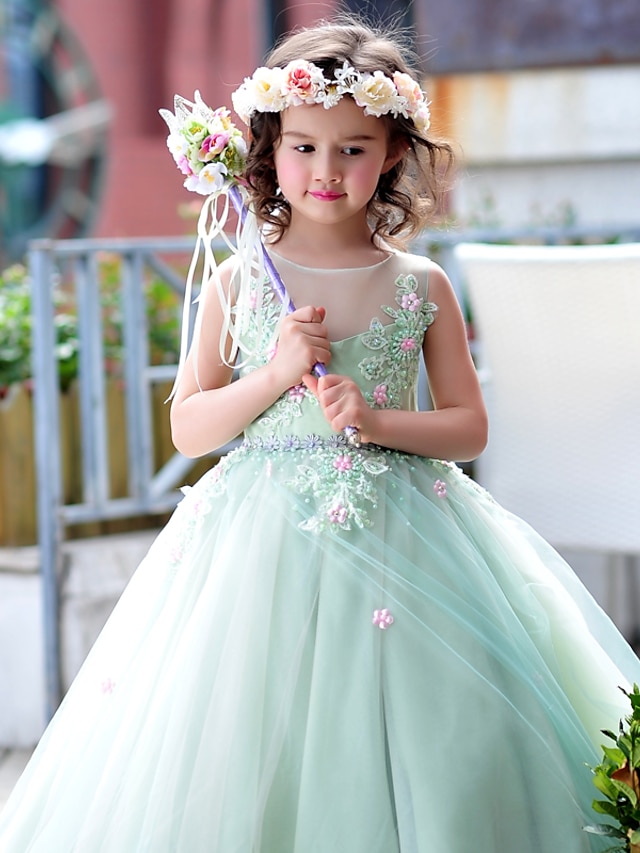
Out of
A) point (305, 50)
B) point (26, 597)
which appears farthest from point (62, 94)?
point (305, 50)

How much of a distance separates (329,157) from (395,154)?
0.62ft

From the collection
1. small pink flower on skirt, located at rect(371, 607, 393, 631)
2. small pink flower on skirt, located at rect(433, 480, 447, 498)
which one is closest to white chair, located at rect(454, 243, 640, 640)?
small pink flower on skirt, located at rect(433, 480, 447, 498)

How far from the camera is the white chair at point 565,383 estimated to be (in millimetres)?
3098

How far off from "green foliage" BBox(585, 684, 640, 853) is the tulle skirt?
105mm

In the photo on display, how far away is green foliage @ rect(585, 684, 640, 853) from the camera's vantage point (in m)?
1.73

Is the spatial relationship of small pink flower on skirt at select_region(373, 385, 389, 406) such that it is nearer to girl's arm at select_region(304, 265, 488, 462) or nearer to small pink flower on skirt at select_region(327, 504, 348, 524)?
girl's arm at select_region(304, 265, 488, 462)

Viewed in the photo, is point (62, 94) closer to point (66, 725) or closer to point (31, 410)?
point (31, 410)

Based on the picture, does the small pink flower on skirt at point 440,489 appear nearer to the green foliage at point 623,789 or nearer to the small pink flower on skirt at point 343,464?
the small pink flower on skirt at point 343,464

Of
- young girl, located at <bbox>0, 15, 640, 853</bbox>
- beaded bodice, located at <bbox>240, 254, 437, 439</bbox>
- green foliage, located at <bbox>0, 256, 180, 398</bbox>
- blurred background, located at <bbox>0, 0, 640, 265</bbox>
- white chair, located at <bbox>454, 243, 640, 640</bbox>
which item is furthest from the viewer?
blurred background, located at <bbox>0, 0, 640, 265</bbox>

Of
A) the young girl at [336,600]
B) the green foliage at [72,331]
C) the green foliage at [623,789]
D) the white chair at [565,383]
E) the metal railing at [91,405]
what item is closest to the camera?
the green foliage at [623,789]

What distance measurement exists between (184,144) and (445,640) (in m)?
0.82

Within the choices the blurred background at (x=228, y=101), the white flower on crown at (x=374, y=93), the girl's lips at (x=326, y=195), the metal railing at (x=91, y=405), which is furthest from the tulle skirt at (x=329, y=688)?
the blurred background at (x=228, y=101)

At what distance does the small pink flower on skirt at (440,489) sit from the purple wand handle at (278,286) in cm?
14

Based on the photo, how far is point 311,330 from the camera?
79.4 inches
